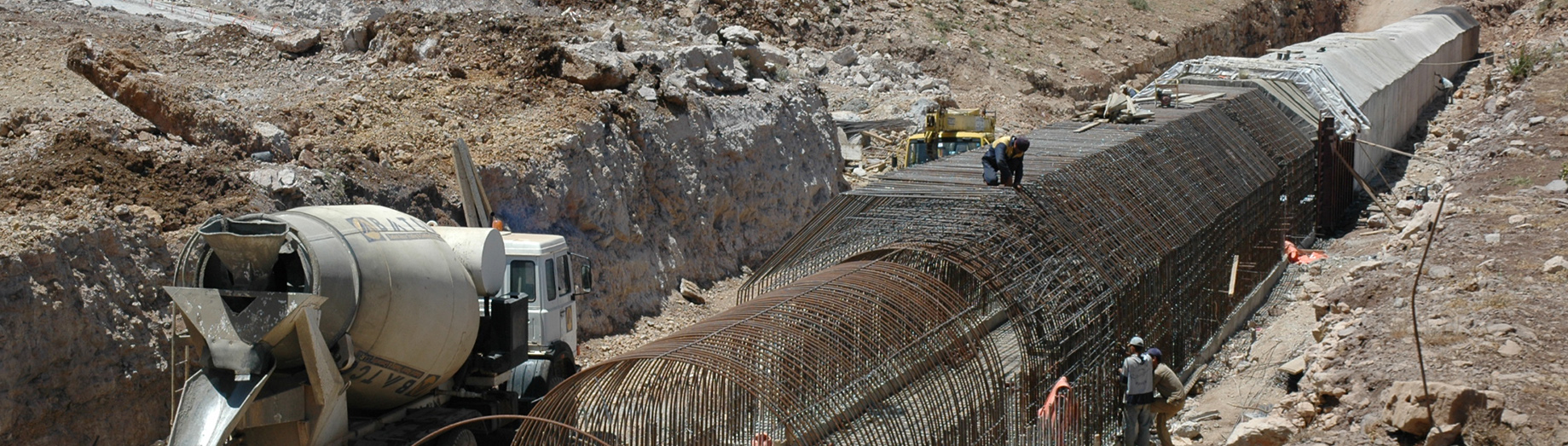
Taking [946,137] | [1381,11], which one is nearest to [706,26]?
[946,137]

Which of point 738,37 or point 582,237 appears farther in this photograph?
point 738,37

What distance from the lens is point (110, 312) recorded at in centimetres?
1120

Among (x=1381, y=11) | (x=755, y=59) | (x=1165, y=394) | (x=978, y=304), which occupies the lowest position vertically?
(x=1165, y=394)

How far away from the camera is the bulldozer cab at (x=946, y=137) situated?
73.9ft

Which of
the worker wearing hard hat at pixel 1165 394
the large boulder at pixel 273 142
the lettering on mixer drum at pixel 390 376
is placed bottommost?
the worker wearing hard hat at pixel 1165 394

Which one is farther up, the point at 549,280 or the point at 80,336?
the point at 549,280

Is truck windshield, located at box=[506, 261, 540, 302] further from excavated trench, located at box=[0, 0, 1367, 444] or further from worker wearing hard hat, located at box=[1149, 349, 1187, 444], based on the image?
worker wearing hard hat, located at box=[1149, 349, 1187, 444]

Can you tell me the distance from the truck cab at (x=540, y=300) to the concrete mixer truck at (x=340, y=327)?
576 mm

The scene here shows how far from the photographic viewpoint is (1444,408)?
9.11 m

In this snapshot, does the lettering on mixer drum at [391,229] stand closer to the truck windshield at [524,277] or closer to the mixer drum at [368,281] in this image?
the mixer drum at [368,281]

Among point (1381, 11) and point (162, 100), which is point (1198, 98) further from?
point (1381, 11)

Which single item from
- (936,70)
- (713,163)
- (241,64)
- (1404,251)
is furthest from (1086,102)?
(241,64)

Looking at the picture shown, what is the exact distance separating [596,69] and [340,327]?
1132cm

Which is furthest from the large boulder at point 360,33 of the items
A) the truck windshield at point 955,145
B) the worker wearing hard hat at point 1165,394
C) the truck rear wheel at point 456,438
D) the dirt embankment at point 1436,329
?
the worker wearing hard hat at point 1165,394
